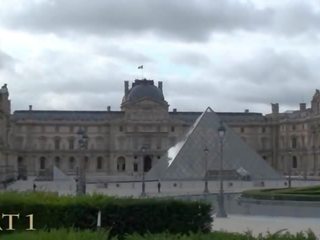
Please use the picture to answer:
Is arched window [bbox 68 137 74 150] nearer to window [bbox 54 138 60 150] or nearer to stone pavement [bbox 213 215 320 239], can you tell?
window [bbox 54 138 60 150]

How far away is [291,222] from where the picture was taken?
22.5m

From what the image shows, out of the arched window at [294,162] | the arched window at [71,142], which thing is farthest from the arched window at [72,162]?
the arched window at [294,162]

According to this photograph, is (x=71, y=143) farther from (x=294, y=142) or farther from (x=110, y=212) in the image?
(x=110, y=212)

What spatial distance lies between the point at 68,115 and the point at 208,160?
150 feet

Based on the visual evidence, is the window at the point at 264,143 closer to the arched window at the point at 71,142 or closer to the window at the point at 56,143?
the arched window at the point at 71,142

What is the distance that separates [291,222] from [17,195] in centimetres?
1051

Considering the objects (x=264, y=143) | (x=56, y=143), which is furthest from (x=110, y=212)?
(x=264, y=143)

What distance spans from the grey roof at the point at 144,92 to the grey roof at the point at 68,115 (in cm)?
330

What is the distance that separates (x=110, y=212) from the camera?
14398 mm

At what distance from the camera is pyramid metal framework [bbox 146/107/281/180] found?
62.8 meters

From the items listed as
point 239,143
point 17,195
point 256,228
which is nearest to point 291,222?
point 256,228

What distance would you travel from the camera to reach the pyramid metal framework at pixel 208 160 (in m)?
62.8

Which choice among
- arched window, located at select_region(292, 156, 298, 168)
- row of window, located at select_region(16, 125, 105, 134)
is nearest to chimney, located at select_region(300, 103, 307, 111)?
arched window, located at select_region(292, 156, 298, 168)

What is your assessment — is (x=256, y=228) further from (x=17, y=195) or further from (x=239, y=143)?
(x=239, y=143)
